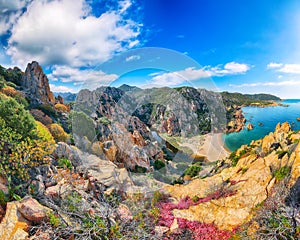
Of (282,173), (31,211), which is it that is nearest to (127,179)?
(31,211)

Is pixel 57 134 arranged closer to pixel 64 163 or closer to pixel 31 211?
pixel 64 163

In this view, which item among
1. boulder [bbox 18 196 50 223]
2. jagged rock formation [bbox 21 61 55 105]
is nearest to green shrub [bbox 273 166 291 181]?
boulder [bbox 18 196 50 223]

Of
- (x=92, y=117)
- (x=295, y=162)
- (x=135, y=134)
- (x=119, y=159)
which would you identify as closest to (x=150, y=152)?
(x=135, y=134)

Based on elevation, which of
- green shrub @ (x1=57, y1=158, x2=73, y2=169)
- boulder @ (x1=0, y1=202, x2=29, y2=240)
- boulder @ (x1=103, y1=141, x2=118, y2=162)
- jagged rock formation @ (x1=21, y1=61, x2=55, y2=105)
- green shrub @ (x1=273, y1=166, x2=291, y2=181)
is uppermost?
jagged rock formation @ (x1=21, y1=61, x2=55, y2=105)

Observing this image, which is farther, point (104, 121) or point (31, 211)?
point (104, 121)

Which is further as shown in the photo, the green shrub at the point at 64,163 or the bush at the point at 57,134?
the bush at the point at 57,134

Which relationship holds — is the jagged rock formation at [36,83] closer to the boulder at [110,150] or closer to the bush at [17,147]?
the bush at [17,147]

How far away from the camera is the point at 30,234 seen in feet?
14.7

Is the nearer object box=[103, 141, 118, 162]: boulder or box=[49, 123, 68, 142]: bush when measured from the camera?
box=[103, 141, 118, 162]: boulder

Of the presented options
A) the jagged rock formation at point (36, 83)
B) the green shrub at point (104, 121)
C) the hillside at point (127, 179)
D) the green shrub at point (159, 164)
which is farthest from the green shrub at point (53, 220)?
the jagged rock formation at point (36, 83)

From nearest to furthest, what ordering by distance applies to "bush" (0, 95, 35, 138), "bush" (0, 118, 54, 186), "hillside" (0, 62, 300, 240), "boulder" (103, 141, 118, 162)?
1. "hillside" (0, 62, 300, 240)
2. "bush" (0, 118, 54, 186)
3. "bush" (0, 95, 35, 138)
4. "boulder" (103, 141, 118, 162)

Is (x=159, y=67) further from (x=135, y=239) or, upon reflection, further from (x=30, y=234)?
(x=30, y=234)

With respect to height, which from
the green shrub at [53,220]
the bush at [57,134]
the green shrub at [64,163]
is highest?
the bush at [57,134]

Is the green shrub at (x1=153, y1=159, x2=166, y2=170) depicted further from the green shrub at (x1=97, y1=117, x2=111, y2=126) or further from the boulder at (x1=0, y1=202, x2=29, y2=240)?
the boulder at (x1=0, y1=202, x2=29, y2=240)
